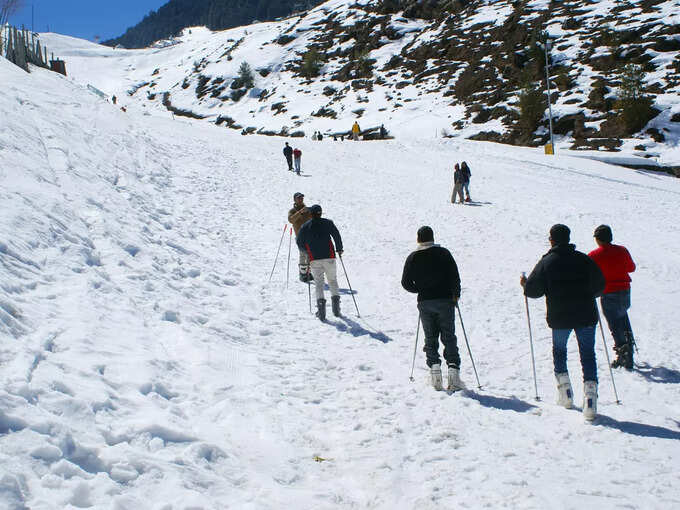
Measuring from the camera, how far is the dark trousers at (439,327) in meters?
6.04

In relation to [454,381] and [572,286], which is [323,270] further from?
[572,286]

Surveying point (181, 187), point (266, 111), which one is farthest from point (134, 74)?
point (181, 187)

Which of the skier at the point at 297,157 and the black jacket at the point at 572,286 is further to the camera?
the skier at the point at 297,157

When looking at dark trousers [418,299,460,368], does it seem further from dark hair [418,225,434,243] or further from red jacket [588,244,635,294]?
red jacket [588,244,635,294]

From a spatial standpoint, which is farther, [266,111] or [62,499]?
[266,111]

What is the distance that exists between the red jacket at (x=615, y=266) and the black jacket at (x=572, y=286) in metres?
1.51

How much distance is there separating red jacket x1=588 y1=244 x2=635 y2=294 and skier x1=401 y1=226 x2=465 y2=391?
220cm

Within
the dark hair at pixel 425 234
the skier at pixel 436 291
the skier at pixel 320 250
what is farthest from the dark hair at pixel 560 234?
the skier at pixel 320 250

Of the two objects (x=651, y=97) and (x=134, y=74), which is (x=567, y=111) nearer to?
(x=651, y=97)

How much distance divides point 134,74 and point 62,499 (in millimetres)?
144103

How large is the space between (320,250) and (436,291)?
3147 mm

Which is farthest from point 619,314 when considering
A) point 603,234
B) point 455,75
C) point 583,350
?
point 455,75

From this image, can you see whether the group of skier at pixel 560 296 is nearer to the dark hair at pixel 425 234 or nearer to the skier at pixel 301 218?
the dark hair at pixel 425 234

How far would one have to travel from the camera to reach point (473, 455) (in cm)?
459
